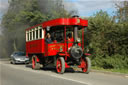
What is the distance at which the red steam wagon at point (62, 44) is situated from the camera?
38.4 ft

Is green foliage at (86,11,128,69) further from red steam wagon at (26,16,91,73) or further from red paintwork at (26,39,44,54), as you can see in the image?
red paintwork at (26,39,44,54)

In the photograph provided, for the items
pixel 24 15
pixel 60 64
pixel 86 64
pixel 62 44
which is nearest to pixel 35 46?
pixel 62 44

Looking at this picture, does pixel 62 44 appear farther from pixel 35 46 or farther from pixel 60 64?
pixel 35 46

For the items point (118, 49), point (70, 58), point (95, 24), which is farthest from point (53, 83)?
point (95, 24)


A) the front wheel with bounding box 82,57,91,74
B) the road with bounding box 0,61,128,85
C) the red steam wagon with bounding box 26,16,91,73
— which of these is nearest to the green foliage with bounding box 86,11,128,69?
the front wheel with bounding box 82,57,91,74

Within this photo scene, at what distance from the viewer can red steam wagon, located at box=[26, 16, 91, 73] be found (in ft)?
38.4

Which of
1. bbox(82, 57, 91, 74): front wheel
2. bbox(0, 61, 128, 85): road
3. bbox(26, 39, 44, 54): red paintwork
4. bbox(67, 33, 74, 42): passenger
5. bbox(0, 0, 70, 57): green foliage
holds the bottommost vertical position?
bbox(0, 61, 128, 85): road

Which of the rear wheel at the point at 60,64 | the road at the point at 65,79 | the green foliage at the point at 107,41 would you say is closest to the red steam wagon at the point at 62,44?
the rear wheel at the point at 60,64

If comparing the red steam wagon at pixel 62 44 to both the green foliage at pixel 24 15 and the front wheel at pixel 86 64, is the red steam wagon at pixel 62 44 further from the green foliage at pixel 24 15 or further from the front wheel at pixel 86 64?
the green foliage at pixel 24 15

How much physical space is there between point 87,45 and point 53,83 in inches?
349

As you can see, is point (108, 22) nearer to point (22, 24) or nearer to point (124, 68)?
point (124, 68)

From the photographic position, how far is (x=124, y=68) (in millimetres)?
13500

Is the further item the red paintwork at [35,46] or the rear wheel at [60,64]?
the red paintwork at [35,46]

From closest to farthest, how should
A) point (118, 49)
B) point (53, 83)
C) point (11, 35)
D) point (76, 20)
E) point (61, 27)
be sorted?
1. point (53, 83)
2. point (76, 20)
3. point (61, 27)
4. point (118, 49)
5. point (11, 35)
